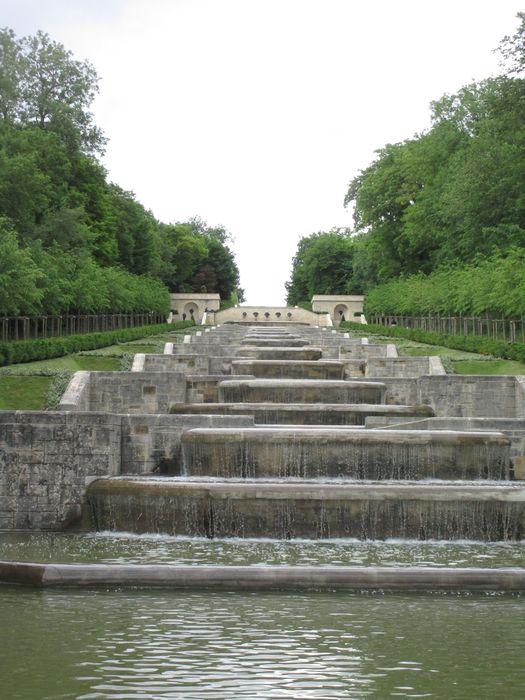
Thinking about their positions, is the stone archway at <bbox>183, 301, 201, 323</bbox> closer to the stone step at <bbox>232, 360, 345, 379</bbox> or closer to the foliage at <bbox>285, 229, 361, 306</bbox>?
the foliage at <bbox>285, 229, 361, 306</bbox>

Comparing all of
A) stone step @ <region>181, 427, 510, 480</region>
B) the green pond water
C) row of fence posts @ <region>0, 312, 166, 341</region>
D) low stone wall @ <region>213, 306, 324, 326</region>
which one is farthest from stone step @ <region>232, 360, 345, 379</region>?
low stone wall @ <region>213, 306, 324, 326</region>

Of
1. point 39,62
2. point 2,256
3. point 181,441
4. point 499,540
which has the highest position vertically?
point 39,62

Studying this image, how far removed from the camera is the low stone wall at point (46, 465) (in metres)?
15.0

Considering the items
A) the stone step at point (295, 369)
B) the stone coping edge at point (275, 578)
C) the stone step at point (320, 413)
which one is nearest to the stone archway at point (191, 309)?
the stone step at point (295, 369)

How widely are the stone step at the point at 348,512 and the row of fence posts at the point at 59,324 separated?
1043 inches

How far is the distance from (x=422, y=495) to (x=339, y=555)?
7.00 ft

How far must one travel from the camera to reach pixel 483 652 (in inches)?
302

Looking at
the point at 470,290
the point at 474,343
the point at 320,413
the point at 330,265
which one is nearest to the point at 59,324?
the point at 470,290

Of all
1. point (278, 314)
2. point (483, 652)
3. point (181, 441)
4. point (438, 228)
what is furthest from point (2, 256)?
point (278, 314)

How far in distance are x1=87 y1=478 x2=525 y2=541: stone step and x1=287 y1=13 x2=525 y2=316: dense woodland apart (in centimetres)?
2408

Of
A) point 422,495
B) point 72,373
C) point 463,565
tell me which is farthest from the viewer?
point 72,373

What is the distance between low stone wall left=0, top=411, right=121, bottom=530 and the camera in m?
15.0

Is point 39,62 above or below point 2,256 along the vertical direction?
above

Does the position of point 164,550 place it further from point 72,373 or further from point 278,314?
point 278,314
